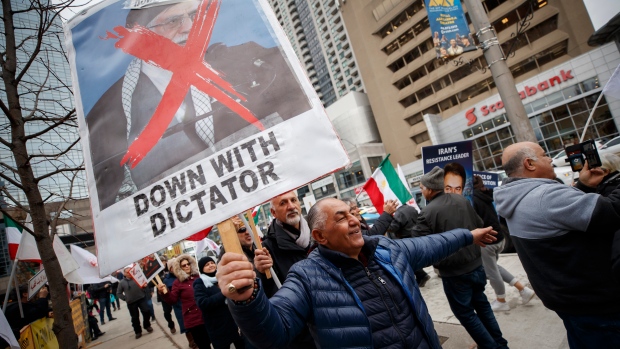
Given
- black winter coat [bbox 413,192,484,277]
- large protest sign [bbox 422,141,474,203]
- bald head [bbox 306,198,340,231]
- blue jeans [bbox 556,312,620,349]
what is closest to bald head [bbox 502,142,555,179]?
blue jeans [bbox 556,312,620,349]

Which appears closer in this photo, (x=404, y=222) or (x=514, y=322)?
(x=514, y=322)

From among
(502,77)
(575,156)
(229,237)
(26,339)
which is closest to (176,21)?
(229,237)

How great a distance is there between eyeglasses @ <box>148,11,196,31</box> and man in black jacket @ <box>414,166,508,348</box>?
2.83 meters

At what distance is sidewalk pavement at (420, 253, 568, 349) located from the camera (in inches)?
121

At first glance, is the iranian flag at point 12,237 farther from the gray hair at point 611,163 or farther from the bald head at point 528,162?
the gray hair at point 611,163

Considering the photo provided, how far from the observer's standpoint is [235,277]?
41.6 inches

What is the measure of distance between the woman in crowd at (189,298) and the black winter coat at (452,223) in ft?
12.5

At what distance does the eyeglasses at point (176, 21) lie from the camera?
5.07ft

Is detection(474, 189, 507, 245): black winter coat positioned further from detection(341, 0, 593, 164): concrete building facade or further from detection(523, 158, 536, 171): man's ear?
detection(341, 0, 593, 164): concrete building facade

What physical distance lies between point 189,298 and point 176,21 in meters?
4.69

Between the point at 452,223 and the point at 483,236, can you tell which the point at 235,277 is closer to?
the point at 483,236

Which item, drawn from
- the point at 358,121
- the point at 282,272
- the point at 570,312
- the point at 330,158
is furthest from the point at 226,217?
the point at 358,121

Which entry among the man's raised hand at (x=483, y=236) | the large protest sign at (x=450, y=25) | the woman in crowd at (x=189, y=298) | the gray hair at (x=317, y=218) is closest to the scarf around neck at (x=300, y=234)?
the gray hair at (x=317, y=218)

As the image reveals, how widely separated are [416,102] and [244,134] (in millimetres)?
42042
